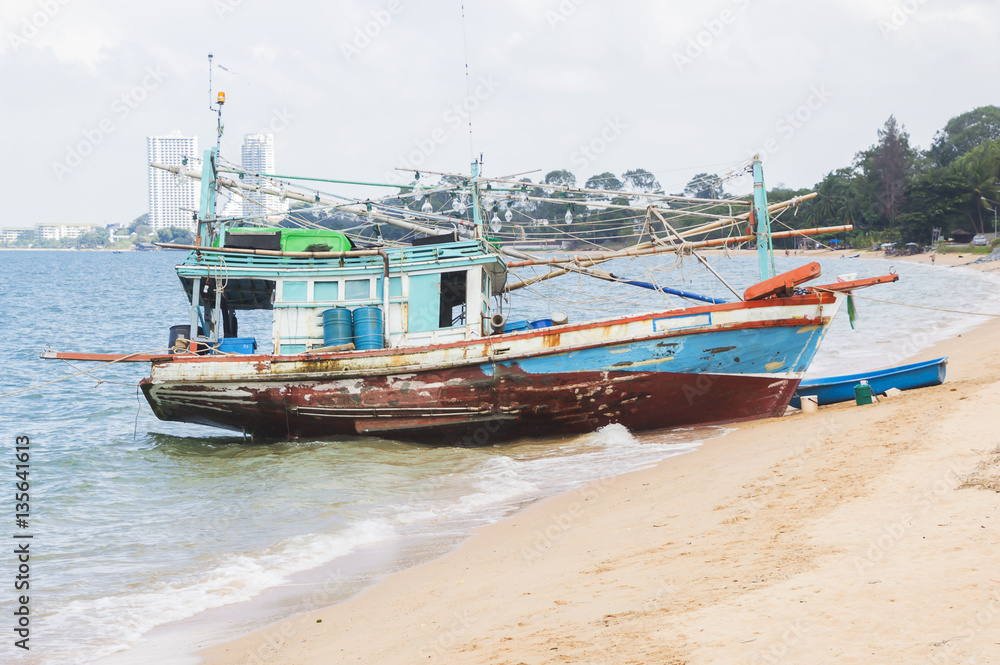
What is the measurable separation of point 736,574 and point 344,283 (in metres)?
9.72

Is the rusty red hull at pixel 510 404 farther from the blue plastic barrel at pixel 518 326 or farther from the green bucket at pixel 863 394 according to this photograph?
the blue plastic barrel at pixel 518 326

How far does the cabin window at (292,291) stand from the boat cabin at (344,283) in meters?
0.02

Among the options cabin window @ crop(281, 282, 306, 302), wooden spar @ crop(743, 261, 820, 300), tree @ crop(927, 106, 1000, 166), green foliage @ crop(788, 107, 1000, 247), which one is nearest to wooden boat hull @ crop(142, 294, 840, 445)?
wooden spar @ crop(743, 261, 820, 300)

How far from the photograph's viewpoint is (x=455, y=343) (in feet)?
42.1

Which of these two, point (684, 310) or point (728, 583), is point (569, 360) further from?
point (728, 583)

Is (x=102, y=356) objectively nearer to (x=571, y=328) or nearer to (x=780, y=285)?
(x=571, y=328)

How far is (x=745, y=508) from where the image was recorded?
281 inches

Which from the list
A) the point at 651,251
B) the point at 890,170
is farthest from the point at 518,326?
the point at 890,170

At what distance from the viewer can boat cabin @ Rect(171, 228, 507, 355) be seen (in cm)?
1359

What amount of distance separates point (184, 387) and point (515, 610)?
9588mm

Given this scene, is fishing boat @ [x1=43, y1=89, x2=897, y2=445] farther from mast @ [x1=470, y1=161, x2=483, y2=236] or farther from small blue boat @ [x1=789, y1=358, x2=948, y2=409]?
small blue boat @ [x1=789, y1=358, x2=948, y2=409]

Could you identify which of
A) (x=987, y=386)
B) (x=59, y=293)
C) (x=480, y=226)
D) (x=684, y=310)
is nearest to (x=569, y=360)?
(x=684, y=310)

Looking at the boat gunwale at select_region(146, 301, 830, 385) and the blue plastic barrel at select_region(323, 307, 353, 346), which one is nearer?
the boat gunwale at select_region(146, 301, 830, 385)

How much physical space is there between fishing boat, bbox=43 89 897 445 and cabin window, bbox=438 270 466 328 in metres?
0.03
